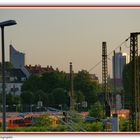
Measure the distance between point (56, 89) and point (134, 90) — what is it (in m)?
0.84

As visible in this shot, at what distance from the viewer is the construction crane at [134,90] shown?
52.0 ft

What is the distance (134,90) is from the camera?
53.2ft

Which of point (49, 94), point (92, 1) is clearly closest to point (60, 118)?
point (49, 94)

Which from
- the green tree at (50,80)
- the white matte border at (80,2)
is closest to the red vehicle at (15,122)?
the green tree at (50,80)

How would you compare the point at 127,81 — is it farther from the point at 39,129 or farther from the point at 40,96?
the point at 39,129

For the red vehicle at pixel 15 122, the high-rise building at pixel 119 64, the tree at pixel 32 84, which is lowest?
the red vehicle at pixel 15 122

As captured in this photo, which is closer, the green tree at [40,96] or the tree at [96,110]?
the green tree at [40,96]

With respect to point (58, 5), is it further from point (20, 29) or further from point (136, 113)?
point (136, 113)

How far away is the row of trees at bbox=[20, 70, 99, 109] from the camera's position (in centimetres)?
1588

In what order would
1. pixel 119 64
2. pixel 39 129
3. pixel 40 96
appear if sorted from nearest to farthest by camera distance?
pixel 39 129 < pixel 40 96 < pixel 119 64

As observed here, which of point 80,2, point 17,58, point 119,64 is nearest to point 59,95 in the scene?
point 17,58

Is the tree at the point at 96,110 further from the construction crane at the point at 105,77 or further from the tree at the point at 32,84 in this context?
the tree at the point at 32,84

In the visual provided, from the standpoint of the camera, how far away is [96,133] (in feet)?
51.2

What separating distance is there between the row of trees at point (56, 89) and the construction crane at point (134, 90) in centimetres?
42
